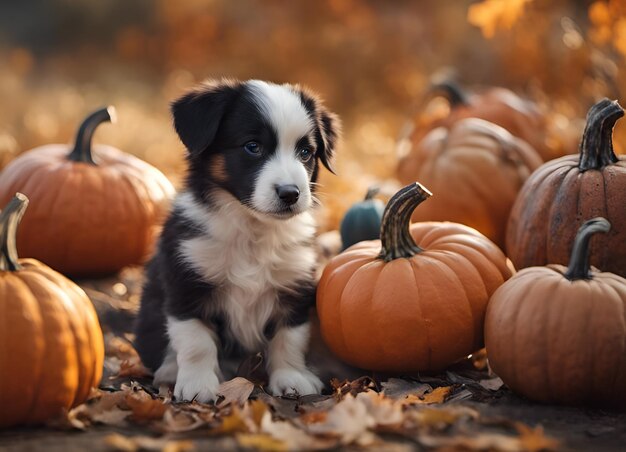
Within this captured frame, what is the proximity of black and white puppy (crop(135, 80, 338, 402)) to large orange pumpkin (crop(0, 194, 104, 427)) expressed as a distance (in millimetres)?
498

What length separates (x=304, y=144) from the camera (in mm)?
3312

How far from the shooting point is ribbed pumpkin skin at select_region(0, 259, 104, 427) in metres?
2.54

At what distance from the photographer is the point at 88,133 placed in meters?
4.68

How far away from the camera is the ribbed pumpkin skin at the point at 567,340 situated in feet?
8.80

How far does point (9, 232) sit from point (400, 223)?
1.58m

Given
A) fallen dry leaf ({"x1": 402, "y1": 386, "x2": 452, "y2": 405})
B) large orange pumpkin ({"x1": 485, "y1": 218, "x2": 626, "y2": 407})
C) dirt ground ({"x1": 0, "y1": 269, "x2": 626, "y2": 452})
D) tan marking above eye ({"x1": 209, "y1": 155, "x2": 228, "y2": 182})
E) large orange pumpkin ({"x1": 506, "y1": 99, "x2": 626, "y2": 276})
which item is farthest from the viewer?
large orange pumpkin ({"x1": 506, "y1": 99, "x2": 626, "y2": 276})

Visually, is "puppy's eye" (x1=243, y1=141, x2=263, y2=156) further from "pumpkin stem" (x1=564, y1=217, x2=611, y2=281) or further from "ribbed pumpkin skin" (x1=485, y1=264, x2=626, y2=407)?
"pumpkin stem" (x1=564, y1=217, x2=611, y2=281)

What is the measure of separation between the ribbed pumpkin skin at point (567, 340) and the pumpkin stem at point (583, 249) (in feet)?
0.12

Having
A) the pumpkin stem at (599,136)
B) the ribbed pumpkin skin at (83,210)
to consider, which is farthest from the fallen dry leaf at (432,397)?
the ribbed pumpkin skin at (83,210)

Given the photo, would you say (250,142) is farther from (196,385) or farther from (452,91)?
(452,91)

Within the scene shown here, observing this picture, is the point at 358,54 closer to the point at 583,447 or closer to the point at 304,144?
the point at 304,144

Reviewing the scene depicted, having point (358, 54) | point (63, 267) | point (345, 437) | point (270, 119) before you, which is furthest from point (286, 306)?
point (358, 54)

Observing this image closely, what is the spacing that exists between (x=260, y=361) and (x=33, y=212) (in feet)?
6.39

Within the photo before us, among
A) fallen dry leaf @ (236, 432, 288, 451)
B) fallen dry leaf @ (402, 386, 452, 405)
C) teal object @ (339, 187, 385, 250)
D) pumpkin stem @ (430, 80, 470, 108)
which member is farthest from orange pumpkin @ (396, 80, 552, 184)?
fallen dry leaf @ (236, 432, 288, 451)
